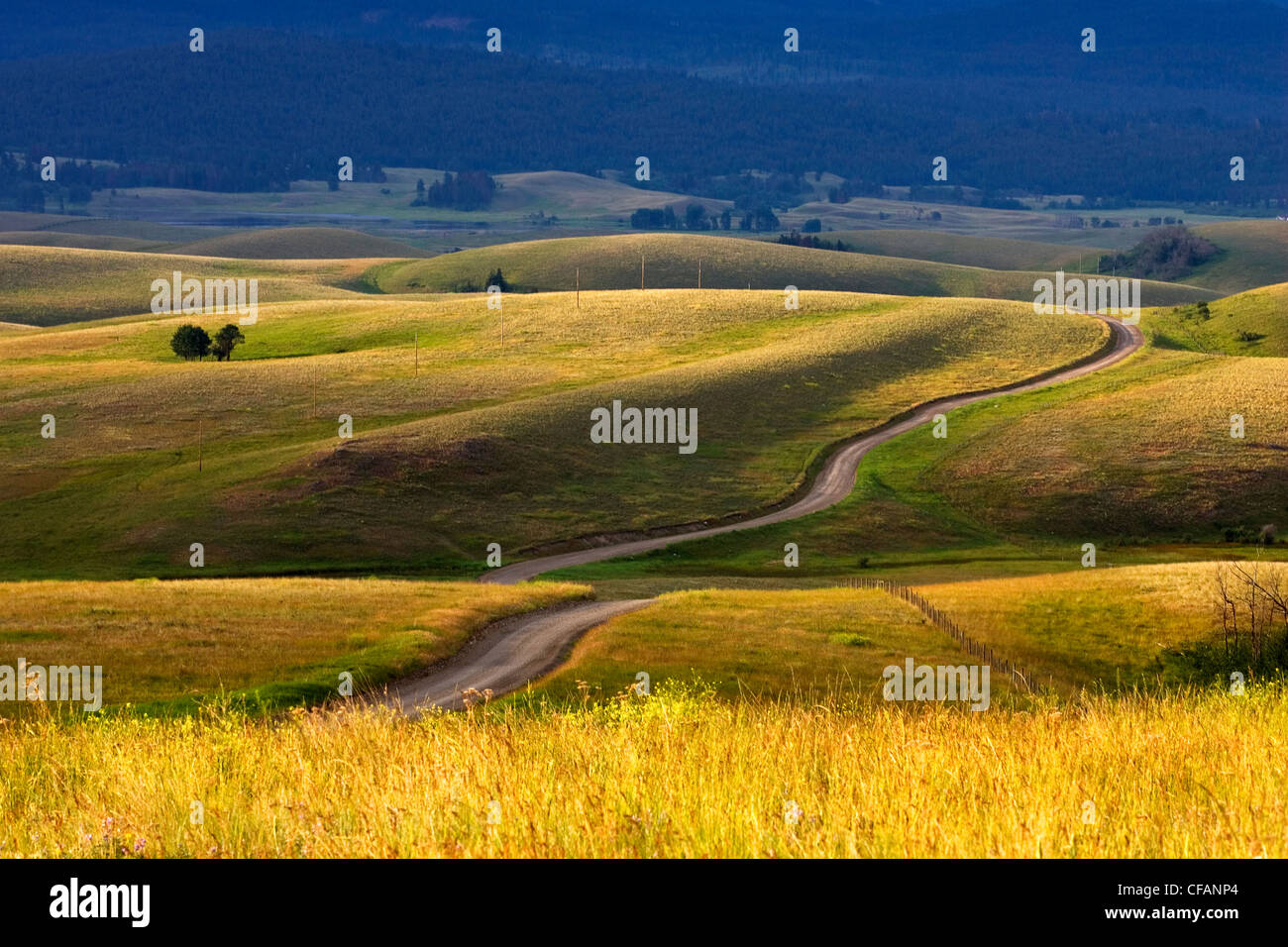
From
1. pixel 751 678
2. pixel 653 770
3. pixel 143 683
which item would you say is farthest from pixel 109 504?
pixel 653 770

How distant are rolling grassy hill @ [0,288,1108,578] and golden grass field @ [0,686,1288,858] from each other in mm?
67476

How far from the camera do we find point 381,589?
56.2 meters

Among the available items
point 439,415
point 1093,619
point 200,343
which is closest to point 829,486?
point 439,415

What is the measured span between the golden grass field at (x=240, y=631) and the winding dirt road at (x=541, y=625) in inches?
44.0

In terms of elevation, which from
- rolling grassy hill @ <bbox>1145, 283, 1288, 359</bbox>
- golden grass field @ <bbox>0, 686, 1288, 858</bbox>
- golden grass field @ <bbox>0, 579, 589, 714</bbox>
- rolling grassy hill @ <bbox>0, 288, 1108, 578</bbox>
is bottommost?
golden grass field @ <bbox>0, 579, 589, 714</bbox>

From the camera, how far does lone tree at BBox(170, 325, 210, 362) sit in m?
134

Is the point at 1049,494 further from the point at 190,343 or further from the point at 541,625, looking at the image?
the point at 190,343

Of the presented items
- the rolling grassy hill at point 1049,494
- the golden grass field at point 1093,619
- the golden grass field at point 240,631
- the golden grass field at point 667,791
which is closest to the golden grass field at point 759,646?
the golden grass field at point 1093,619

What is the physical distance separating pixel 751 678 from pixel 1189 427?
288ft

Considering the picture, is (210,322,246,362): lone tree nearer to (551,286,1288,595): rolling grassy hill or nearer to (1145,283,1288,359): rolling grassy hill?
(551,286,1288,595): rolling grassy hill

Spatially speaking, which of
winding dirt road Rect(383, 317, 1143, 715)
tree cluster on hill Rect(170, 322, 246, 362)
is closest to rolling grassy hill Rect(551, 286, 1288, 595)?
winding dirt road Rect(383, 317, 1143, 715)

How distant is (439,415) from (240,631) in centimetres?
6825

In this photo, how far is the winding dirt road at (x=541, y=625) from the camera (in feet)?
124
